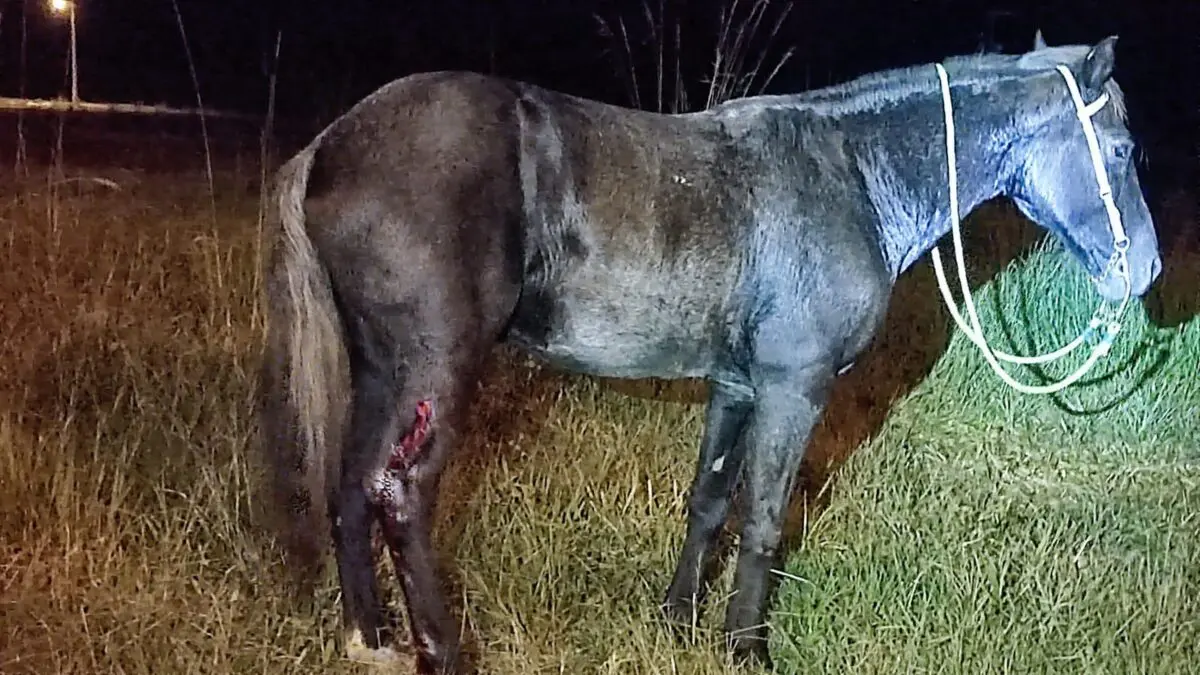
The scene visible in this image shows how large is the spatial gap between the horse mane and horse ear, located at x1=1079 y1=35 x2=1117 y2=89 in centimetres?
5

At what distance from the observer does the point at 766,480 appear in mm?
2314

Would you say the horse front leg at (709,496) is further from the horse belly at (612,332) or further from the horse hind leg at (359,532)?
the horse hind leg at (359,532)

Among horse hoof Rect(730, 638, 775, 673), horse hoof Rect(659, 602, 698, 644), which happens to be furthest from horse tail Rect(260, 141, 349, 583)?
horse hoof Rect(730, 638, 775, 673)

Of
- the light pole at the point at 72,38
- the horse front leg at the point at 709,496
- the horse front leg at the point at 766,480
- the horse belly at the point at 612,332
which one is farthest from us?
the light pole at the point at 72,38

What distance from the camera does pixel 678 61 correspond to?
3.62 metres

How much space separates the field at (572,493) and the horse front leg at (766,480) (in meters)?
0.09

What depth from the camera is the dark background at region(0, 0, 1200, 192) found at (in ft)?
10.7

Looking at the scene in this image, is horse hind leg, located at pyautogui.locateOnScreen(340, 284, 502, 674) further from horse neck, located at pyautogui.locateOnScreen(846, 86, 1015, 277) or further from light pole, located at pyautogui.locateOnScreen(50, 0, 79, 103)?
light pole, located at pyautogui.locateOnScreen(50, 0, 79, 103)

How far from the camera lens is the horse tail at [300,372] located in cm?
204

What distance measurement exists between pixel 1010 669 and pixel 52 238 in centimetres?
315

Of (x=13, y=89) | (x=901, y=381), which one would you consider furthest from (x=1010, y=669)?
(x=13, y=89)

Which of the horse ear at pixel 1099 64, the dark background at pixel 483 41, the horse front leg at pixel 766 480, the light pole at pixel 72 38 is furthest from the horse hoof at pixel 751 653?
the light pole at pixel 72 38

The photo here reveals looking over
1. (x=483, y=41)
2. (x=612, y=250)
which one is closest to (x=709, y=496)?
(x=612, y=250)

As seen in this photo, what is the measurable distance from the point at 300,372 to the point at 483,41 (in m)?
1.72
